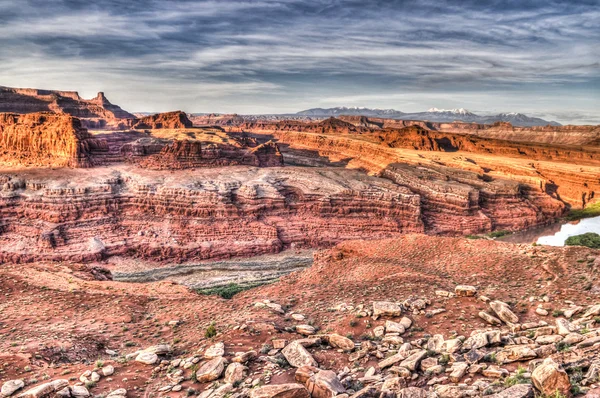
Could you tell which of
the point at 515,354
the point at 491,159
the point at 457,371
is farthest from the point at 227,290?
the point at 491,159

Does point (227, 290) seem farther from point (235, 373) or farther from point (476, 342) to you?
point (476, 342)

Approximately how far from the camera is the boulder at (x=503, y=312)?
41.1 ft

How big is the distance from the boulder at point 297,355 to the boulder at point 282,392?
5.90 ft

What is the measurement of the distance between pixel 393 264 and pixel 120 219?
106 ft

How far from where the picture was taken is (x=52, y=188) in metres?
40.8

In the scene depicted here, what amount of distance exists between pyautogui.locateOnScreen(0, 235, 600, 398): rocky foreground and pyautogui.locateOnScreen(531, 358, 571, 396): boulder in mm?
22

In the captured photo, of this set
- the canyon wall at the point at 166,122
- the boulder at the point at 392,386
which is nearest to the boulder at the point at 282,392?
the boulder at the point at 392,386

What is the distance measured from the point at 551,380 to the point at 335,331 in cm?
721

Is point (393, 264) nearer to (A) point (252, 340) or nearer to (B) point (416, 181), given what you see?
(A) point (252, 340)

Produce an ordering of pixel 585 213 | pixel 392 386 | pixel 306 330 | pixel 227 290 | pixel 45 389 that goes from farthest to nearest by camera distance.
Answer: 1. pixel 585 213
2. pixel 227 290
3. pixel 306 330
4. pixel 45 389
5. pixel 392 386

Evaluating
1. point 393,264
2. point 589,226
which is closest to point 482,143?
point 589,226

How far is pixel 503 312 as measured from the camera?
12867mm

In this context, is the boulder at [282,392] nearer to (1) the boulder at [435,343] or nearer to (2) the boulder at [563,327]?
(1) the boulder at [435,343]

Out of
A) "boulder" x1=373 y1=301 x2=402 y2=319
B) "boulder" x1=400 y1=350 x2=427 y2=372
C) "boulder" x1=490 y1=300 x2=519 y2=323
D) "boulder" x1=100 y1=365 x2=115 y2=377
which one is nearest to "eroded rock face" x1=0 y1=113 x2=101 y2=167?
"boulder" x1=100 y1=365 x2=115 y2=377
